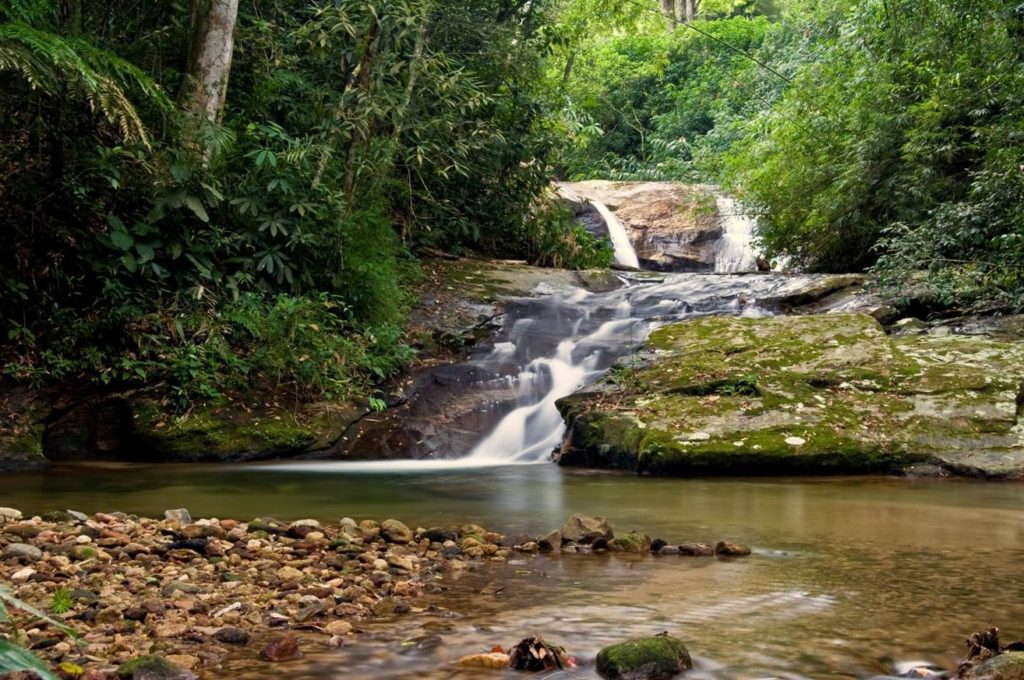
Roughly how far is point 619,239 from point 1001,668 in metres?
17.7

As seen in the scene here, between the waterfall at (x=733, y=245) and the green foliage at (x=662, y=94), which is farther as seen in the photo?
the green foliage at (x=662, y=94)

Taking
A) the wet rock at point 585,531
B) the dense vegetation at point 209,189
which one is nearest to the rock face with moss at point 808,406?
the dense vegetation at point 209,189

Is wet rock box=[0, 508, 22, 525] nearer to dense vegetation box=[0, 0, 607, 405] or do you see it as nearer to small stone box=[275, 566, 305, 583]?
small stone box=[275, 566, 305, 583]

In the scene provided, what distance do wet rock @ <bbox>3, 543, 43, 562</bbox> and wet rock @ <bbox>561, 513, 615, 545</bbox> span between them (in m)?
2.23

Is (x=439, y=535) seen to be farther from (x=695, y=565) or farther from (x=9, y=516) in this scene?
(x=9, y=516)

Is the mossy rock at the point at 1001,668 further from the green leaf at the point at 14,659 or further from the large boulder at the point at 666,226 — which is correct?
the large boulder at the point at 666,226

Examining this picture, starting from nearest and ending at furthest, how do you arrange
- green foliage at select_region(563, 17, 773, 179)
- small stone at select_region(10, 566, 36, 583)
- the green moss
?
small stone at select_region(10, 566, 36, 583) → the green moss → green foliage at select_region(563, 17, 773, 179)

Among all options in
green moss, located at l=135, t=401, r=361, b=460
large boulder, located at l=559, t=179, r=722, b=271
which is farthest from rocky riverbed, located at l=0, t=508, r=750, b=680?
large boulder, located at l=559, t=179, r=722, b=271

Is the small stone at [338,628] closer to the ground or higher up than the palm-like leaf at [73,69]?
closer to the ground

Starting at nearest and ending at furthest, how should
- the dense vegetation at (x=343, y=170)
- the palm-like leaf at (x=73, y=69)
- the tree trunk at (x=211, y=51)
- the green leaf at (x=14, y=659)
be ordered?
1. the green leaf at (x=14, y=659)
2. the palm-like leaf at (x=73, y=69)
3. the dense vegetation at (x=343, y=170)
4. the tree trunk at (x=211, y=51)

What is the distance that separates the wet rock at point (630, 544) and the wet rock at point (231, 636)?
1.96 meters

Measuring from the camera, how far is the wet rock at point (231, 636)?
2836 millimetres

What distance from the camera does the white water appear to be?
1938 centimetres

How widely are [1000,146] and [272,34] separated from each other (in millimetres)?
8352
